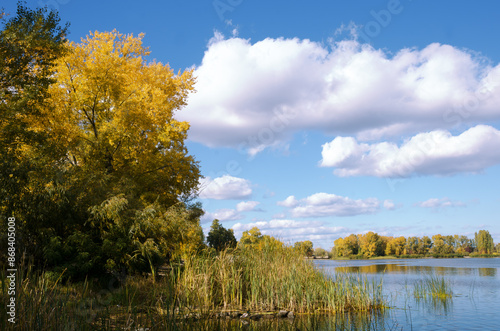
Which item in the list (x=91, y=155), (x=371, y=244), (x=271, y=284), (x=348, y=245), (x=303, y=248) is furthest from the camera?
(x=371, y=244)

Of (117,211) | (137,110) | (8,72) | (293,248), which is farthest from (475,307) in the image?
(8,72)

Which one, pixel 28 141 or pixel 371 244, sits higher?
pixel 28 141

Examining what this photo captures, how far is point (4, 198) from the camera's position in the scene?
1391 centimetres

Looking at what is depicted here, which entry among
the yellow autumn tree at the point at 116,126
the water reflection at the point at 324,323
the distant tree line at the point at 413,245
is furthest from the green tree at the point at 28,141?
the distant tree line at the point at 413,245

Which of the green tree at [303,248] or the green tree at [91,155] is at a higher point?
the green tree at [91,155]

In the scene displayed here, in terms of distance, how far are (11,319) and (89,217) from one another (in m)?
11.3

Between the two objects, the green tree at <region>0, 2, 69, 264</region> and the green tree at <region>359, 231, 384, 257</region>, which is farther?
the green tree at <region>359, 231, 384, 257</region>

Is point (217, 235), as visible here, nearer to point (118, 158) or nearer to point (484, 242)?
point (118, 158)

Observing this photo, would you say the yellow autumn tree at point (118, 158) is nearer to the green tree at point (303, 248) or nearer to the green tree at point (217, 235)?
the green tree at point (303, 248)

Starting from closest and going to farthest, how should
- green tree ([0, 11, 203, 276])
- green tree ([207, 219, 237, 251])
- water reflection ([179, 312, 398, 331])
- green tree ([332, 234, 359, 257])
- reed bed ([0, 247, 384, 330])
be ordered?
water reflection ([179, 312, 398, 331]) → reed bed ([0, 247, 384, 330]) → green tree ([0, 11, 203, 276]) → green tree ([207, 219, 237, 251]) → green tree ([332, 234, 359, 257])

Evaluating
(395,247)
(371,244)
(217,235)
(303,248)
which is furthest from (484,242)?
(303,248)

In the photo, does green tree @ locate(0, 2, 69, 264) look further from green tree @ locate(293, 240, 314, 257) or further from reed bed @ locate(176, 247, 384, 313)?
green tree @ locate(293, 240, 314, 257)

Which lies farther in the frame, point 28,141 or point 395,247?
point 395,247

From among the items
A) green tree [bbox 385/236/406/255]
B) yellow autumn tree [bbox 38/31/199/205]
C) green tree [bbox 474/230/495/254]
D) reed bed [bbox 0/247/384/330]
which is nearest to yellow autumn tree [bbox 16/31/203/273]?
yellow autumn tree [bbox 38/31/199/205]
